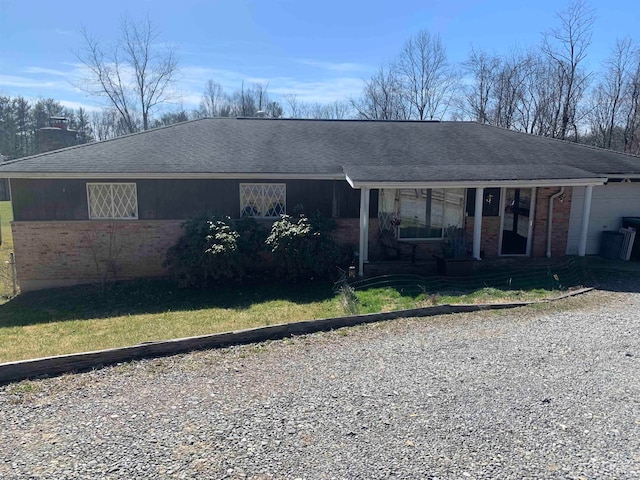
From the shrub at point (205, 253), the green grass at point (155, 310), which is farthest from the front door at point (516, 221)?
the shrub at point (205, 253)

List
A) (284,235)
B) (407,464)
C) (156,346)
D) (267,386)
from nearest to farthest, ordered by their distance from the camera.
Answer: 1. (407,464)
2. (267,386)
3. (156,346)
4. (284,235)

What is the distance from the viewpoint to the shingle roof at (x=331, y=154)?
36.6ft

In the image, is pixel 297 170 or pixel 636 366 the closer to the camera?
pixel 636 366

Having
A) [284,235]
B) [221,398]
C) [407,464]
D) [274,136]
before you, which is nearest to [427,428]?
[407,464]

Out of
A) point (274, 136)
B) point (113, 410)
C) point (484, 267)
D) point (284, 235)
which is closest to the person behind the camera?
point (113, 410)

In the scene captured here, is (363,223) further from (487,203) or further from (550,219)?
(550,219)

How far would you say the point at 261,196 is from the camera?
39.0 ft

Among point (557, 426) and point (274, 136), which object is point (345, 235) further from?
point (557, 426)

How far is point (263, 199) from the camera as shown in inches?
469

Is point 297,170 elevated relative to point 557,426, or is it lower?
elevated

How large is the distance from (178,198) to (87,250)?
269 centimetres

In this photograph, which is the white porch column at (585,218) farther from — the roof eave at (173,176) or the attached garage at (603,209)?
the roof eave at (173,176)

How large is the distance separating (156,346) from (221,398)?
6.19 ft

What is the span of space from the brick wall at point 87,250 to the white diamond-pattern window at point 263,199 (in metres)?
1.81
